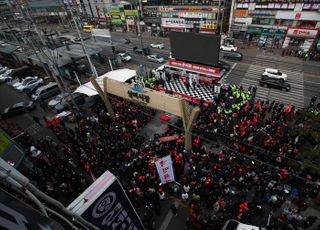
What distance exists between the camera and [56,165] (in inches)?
529

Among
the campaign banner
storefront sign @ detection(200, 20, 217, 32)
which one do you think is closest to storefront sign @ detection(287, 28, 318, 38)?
storefront sign @ detection(200, 20, 217, 32)

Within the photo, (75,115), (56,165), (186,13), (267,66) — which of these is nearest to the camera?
(56,165)

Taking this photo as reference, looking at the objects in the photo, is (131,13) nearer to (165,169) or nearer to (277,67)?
(277,67)

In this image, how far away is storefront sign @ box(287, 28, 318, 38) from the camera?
96.6ft

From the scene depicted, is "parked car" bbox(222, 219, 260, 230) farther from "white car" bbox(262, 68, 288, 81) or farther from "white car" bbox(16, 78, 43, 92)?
"white car" bbox(16, 78, 43, 92)

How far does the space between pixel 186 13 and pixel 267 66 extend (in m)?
24.7

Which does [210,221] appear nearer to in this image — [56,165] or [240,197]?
[240,197]

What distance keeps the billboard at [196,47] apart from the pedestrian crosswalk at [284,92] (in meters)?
7.19

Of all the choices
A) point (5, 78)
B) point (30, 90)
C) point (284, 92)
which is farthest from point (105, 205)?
point (5, 78)

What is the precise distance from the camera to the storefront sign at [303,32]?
1159 inches

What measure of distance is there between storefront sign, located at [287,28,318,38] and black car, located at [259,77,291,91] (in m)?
15.7

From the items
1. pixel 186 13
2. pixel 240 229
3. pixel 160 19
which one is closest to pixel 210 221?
pixel 240 229

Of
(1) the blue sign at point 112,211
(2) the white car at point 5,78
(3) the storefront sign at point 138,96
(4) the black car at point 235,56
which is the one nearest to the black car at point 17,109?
(2) the white car at point 5,78

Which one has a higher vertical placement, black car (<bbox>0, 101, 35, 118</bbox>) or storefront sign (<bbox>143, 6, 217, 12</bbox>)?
storefront sign (<bbox>143, 6, 217, 12</bbox>)
